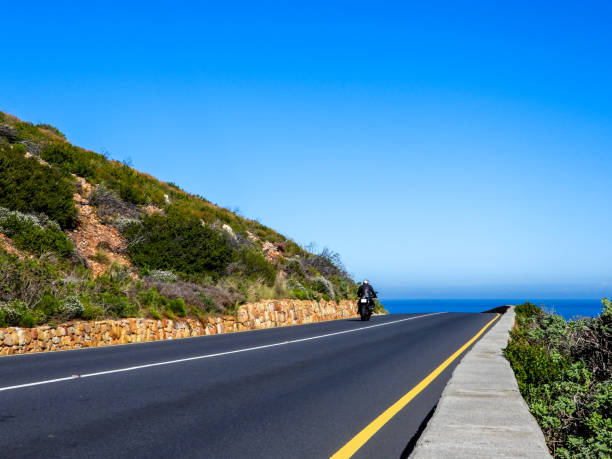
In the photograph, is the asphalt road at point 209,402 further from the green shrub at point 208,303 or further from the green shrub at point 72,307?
the green shrub at point 208,303

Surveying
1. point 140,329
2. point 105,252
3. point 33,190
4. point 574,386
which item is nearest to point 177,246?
point 105,252

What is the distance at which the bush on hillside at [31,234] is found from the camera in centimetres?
1870

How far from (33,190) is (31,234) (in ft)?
11.7

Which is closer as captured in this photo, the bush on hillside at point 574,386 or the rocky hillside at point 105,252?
the bush on hillside at point 574,386

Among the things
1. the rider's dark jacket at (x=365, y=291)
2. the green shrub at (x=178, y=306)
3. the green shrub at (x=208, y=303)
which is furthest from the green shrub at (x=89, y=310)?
the rider's dark jacket at (x=365, y=291)

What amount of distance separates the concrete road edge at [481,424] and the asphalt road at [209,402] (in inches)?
17.8

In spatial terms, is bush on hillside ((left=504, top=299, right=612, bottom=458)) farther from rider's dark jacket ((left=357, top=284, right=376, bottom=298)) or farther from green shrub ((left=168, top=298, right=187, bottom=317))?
rider's dark jacket ((left=357, top=284, right=376, bottom=298))

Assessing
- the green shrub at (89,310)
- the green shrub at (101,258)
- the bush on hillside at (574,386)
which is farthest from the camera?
the green shrub at (101,258)

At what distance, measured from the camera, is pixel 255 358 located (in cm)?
1181

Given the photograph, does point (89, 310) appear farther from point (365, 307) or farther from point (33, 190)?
point (365, 307)

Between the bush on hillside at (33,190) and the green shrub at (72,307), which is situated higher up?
the bush on hillside at (33,190)

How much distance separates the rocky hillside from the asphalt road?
364 centimetres

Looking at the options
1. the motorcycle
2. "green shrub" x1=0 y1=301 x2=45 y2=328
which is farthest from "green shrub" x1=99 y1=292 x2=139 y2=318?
the motorcycle

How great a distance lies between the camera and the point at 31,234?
19.1 meters
